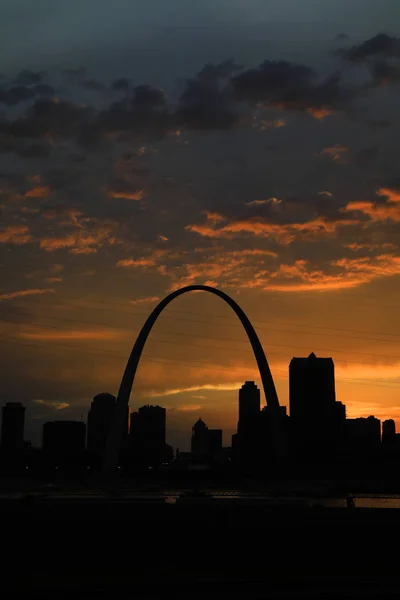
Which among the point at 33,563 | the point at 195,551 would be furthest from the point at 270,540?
the point at 33,563

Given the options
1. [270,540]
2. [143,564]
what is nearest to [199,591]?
[143,564]

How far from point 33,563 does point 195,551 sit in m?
6.77

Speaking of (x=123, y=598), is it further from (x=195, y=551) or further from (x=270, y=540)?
(x=270, y=540)

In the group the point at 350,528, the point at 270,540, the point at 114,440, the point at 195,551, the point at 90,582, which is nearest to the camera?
the point at 90,582

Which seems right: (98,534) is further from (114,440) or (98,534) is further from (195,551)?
(114,440)

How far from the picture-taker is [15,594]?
21766 mm

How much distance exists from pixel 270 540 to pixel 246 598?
1568 cm

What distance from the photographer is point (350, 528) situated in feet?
143

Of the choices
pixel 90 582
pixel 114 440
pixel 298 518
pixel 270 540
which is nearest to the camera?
pixel 90 582

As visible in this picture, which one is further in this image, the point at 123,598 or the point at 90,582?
the point at 90,582

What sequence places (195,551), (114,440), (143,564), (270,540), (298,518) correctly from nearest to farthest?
(143,564) < (195,551) < (270,540) < (298,518) < (114,440)

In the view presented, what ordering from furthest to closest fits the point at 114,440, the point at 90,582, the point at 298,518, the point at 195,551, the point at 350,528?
the point at 114,440, the point at 298,518, the point at 350,528, the point at 195,551, the point at 90,582

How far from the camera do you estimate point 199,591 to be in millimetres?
22344

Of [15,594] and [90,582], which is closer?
[15,594]
